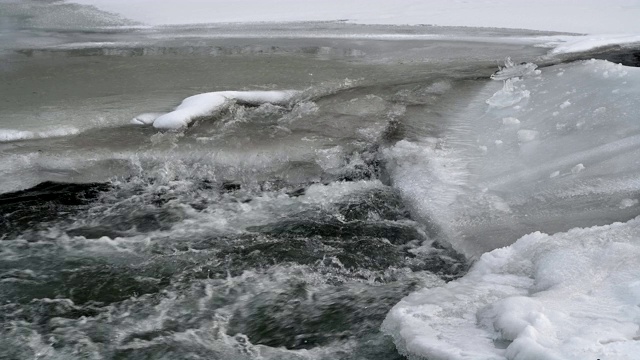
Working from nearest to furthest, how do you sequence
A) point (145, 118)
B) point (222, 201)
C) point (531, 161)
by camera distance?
point (531, 161) < point (222, 201) < point (145, 118)

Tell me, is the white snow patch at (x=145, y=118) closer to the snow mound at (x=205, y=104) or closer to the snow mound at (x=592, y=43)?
the snow mound at (x=205, y=104)

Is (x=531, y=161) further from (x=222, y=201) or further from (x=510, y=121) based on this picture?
(x=222, y=201)

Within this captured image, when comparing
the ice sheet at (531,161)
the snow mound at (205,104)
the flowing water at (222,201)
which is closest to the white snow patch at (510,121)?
the ice sheet at (531,161)

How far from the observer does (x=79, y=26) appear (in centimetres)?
798

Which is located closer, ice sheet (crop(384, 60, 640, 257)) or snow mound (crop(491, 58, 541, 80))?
ice sheet (crop(384, 60, 640, 257))

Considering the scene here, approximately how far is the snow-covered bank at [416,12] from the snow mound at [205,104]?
248 cm

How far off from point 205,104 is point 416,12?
3528mm

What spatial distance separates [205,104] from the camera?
16.6 feet

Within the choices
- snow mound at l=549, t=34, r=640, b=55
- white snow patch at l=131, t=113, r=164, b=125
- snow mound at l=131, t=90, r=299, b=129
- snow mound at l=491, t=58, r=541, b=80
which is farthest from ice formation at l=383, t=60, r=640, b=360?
white snow patch at l=131, t=113, r=164, b=125

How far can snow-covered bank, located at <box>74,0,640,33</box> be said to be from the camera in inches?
270

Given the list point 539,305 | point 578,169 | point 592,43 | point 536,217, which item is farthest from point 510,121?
point 539,305

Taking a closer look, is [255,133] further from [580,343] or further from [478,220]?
[580,343]

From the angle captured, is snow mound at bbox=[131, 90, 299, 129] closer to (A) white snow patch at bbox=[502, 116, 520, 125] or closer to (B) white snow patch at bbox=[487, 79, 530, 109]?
(B) white snow patch at bbox=[487, 79, 530, 109]

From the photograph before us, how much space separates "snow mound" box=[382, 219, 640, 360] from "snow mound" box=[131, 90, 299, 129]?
8.36ft
